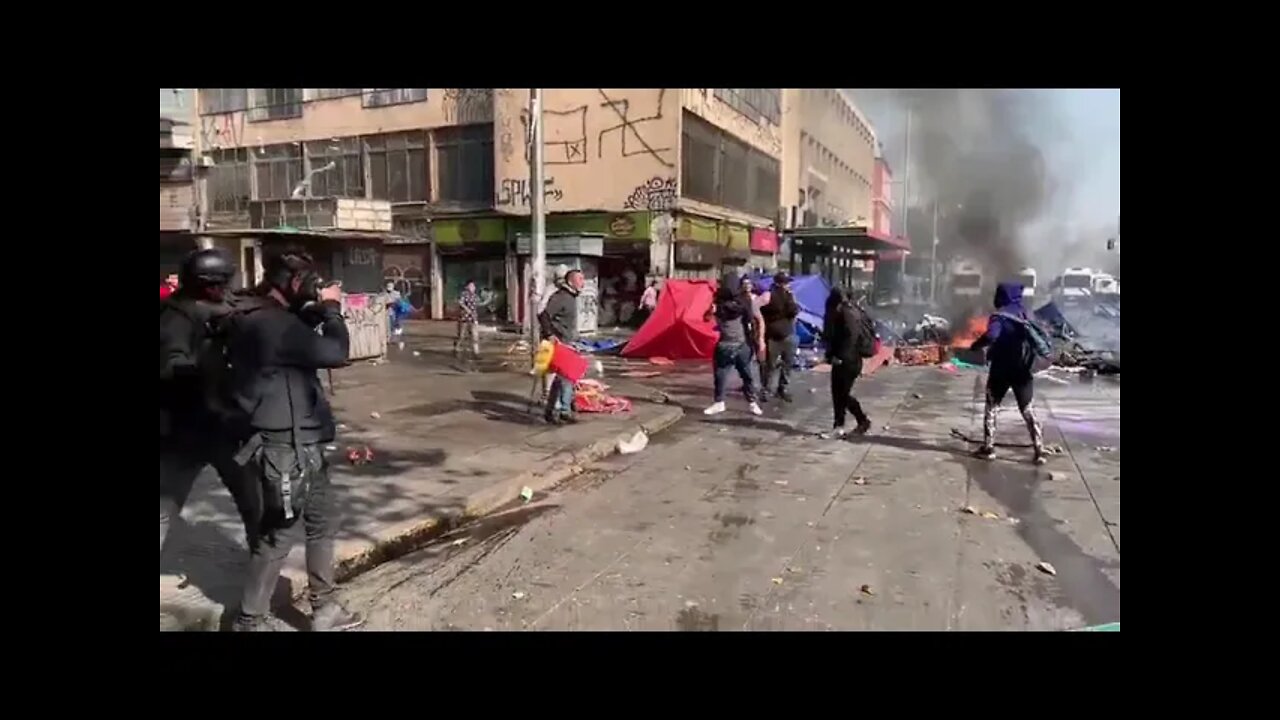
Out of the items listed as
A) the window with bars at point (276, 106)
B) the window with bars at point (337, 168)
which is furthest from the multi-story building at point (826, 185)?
the window with bars at point (276, 106)

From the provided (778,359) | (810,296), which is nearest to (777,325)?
(778,359)

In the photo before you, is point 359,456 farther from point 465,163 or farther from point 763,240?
point 763,240

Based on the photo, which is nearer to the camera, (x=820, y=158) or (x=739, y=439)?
(x=739, y=439)

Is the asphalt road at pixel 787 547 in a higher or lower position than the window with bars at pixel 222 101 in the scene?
lower

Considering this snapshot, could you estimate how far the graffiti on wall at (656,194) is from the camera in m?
21.6

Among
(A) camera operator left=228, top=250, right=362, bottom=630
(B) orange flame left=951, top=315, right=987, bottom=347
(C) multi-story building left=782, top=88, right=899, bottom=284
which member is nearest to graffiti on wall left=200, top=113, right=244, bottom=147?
(C) multi-story building left=782, top=88, right=899, bottom=284

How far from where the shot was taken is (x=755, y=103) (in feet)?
90.8

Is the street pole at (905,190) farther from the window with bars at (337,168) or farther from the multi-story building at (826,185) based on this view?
the window with bars at (337,168)

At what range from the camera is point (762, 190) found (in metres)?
29.0

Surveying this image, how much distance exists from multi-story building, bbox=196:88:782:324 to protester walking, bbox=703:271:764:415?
1080 centimetres

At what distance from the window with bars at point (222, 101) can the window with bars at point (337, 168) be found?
314 cm
